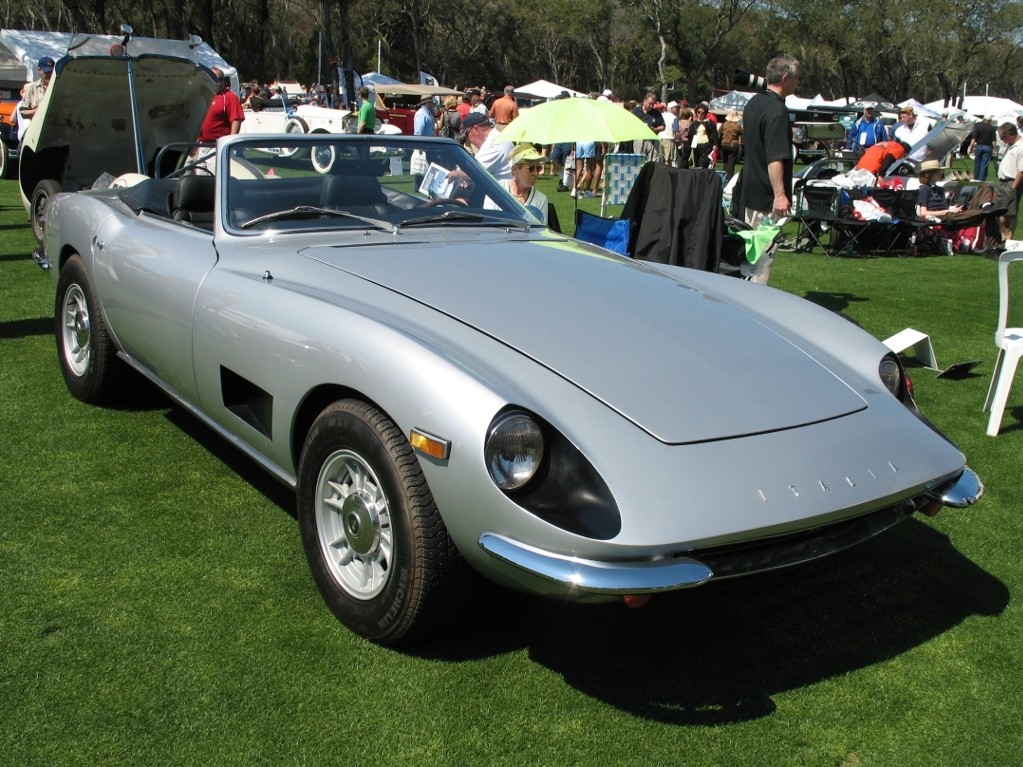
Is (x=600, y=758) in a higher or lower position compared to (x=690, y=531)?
lower

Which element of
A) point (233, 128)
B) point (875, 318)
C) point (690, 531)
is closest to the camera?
point (690, 531)

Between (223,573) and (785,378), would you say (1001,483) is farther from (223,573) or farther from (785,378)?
(223,573)

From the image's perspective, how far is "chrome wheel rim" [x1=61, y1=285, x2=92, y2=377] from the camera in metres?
4.79

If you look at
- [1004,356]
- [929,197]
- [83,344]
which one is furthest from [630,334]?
[929,197]

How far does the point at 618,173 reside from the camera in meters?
11.2

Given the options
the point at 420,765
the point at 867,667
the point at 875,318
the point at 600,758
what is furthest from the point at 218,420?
Result: the point at 875,318

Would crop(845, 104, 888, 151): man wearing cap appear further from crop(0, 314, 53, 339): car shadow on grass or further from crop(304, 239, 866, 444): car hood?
crop(304, 239, 866, 444): car hood

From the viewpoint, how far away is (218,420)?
11.7 ft

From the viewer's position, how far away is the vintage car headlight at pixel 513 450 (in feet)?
7.85

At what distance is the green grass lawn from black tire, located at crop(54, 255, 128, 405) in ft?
2.17

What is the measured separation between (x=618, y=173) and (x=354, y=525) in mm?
8984

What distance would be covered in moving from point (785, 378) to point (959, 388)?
3.45 metres

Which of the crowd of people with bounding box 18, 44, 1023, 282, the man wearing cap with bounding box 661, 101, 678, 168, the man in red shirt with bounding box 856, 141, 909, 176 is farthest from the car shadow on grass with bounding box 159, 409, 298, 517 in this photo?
the man wearing cap with bounding box 661, 101, 678, 168

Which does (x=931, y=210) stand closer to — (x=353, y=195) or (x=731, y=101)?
(x=353, y=195)
